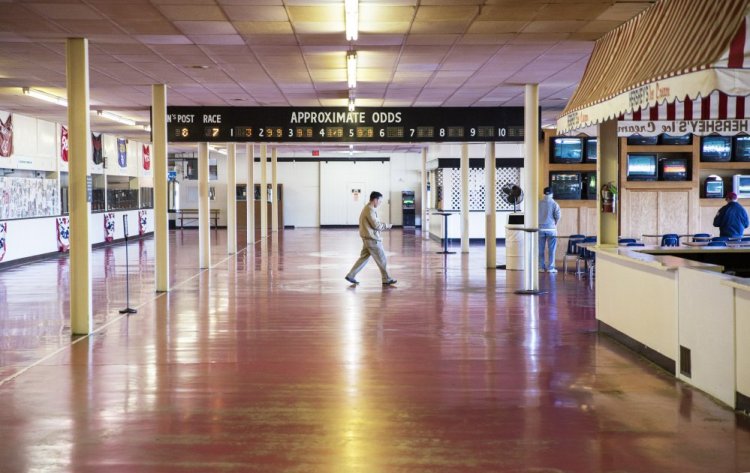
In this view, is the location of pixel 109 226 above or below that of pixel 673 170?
below

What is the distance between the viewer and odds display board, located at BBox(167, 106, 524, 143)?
14695 mm

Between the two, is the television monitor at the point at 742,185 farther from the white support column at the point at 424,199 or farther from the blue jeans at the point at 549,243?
the white support column at the point at 424,199

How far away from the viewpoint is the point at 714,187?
1572 centimetres

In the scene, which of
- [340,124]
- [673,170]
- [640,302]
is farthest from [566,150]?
[640,302]

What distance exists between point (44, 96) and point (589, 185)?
1068cm

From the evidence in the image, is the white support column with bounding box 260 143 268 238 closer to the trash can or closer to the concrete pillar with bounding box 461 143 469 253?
the concrete pillar with bounding box 461 143 469 253

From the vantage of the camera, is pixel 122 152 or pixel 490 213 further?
pixel 122 152

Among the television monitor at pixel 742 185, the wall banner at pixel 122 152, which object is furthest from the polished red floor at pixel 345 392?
the wall banner at pixel 122 152

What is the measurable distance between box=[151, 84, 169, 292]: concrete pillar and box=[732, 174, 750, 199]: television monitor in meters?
10.6

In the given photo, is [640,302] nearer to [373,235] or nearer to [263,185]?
[373,235]

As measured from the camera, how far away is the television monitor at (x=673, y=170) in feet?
50.9

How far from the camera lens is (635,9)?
8125mm

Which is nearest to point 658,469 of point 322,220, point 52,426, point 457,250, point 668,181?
point 52,426

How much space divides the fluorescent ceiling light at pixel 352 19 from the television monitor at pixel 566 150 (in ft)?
27.2
